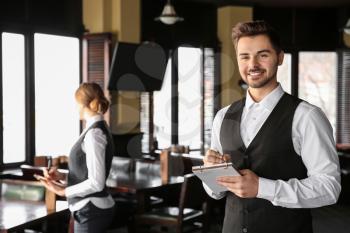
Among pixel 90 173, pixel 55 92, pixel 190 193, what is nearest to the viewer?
pixel 90 173

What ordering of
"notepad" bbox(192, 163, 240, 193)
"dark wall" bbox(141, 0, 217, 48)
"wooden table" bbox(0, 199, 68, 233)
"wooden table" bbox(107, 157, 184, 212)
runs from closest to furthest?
1. "notepad" bbox(192, 163, 240, 193)
2. "wooden table" bbox(0, 199, 68, 233)
3. "wooden table" bbox(107, 157, 184, 212)
4. "dark wall" bbox(141, 0, 217, 48)

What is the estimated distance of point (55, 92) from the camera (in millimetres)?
5902

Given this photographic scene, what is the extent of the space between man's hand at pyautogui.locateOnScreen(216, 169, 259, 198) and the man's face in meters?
0.29

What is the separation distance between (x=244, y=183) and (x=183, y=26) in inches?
238

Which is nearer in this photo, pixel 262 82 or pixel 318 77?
pixel 262 82

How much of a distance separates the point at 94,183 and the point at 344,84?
651cm

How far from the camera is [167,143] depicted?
7.20 meters

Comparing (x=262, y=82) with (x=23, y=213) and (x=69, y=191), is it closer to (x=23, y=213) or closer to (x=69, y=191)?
(x=69, y=191)

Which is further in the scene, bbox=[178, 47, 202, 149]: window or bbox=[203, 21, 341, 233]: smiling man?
bbox=[178, 47, 202, 149]: window

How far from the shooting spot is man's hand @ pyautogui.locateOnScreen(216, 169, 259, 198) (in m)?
1.42

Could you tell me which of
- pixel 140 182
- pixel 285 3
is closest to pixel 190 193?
pixel 140 182

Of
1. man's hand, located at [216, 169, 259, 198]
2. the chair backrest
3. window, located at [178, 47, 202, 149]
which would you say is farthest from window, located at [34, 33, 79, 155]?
man's hand, located at [216, 169, 259, 198]

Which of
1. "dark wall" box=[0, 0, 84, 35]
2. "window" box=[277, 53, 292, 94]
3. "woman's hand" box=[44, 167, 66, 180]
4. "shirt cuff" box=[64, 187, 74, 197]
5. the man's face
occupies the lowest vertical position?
"shirt cuff" box=[64, 187, 74, 197]

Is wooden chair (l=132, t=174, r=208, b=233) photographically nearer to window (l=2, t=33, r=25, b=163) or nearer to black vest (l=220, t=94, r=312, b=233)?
window (l=2, t=33, r=25, b=163)
